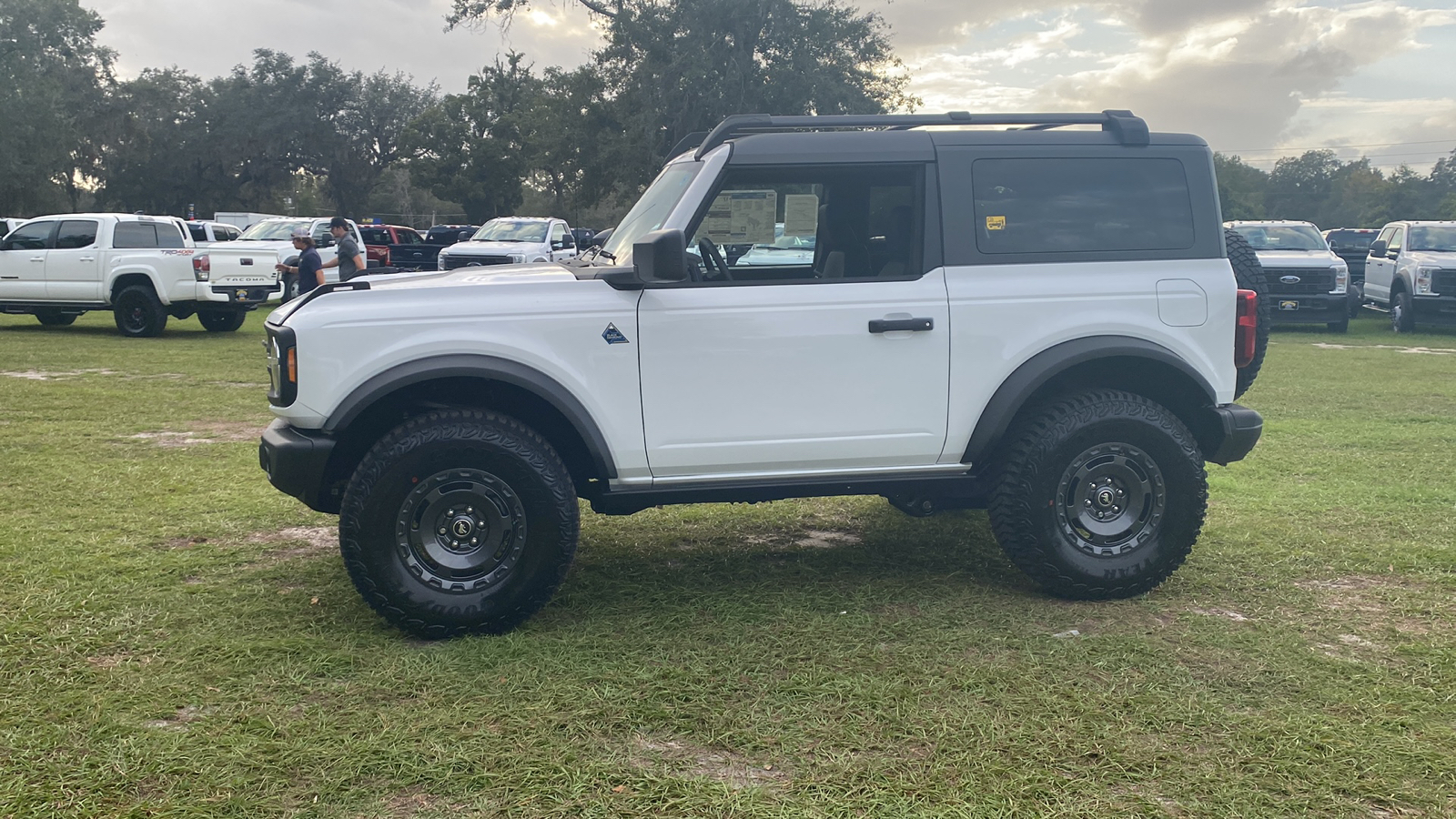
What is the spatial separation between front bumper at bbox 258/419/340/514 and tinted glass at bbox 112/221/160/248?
1529cm

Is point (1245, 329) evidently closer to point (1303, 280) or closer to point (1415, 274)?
point (1303, 280)

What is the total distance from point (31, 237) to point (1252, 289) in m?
18.4

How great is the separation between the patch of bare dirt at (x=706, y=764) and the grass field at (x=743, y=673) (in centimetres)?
1

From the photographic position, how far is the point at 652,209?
5.02m

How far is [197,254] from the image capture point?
56.3 feet

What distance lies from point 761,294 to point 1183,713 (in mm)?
2196

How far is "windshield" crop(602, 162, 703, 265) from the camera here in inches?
189

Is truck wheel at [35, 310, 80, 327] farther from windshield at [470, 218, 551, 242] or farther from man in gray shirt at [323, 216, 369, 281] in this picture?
man in gray shirt at [323, 216, 369, 281]

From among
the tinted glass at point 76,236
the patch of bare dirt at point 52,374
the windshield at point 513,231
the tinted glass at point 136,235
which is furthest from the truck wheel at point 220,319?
the patch of bare dirt at point 52,374

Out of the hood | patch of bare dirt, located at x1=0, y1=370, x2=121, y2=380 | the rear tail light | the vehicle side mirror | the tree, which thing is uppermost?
the tree

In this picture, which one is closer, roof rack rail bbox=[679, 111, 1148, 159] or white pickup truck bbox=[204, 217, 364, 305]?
roof rack rail bbox=[679, 111, 1148, 159]

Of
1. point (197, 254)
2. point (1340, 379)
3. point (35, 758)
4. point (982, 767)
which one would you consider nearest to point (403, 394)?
point (35, 758)

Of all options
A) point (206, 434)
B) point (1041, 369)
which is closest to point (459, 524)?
point (1041, 369)

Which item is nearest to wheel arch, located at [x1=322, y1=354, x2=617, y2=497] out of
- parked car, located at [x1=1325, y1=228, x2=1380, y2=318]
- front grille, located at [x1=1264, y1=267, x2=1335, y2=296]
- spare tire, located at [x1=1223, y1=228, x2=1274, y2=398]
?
spare tire, located at [x1=1223, y1=228, x2=1274, y2=398]
